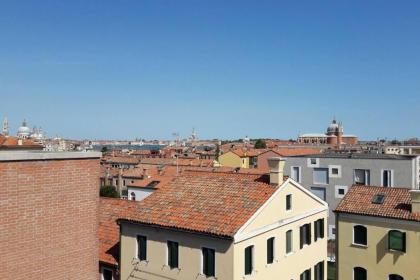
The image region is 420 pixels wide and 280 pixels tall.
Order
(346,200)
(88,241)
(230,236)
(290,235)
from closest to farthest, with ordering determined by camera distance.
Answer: (88,241) < (230,236) < (290,235) < (346,200)

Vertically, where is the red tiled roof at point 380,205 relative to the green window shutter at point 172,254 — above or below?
above

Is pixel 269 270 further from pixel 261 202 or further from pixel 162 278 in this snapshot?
pixel 162 278

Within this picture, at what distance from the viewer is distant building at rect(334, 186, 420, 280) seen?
72.3 feet

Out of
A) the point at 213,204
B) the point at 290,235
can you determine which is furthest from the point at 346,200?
the point at 213,204

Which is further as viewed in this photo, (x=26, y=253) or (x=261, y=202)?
(x=261, y=202)

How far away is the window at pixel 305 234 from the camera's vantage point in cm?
2234

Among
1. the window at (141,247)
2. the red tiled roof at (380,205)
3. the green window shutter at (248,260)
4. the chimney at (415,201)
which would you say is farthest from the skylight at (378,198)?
the window at (141,247)

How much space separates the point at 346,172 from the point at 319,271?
17.4 metres

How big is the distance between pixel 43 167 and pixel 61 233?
167cm

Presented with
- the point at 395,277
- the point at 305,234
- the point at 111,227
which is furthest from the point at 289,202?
the point at 111,227

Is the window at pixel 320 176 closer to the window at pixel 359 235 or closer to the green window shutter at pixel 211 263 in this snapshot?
the window at pixel 359 235

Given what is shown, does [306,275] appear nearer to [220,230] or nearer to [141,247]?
[220,230]

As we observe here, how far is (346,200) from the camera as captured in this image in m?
25.4

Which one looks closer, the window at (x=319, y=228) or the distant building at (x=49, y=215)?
the distant building at (x=49, y=215)
